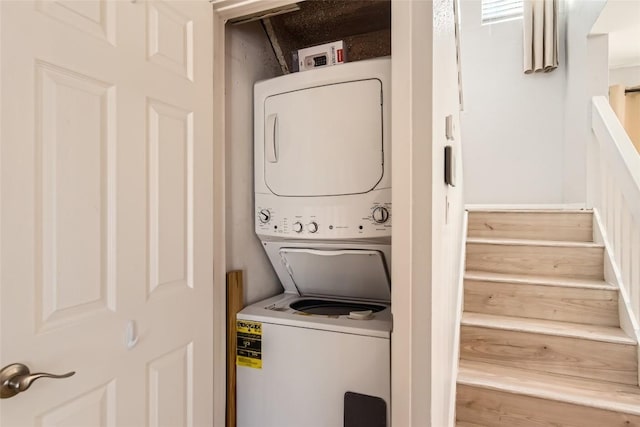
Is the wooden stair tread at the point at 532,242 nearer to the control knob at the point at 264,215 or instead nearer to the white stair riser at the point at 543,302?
the white stair riser at the point at 543,302

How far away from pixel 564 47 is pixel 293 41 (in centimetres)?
322

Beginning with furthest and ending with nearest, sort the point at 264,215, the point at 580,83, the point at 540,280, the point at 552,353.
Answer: the point at 580,83 < the point at 540,280 < the point at 552,353 < the point at 264,215

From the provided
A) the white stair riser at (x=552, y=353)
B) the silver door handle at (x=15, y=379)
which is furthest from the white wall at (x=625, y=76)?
the silver door handle at (x=15, y=379)

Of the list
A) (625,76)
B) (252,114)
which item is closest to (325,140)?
(252,114)

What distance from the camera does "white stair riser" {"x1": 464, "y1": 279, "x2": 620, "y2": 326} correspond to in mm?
2199

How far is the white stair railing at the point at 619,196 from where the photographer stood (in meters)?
2.02

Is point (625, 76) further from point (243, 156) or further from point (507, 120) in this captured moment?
point (243, 156)

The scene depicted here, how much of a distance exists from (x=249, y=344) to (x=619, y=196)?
2338mm

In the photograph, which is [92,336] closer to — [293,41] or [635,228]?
[293,41]

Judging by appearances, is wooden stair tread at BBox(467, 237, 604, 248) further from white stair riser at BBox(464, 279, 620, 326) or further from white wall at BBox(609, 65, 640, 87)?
white wall at BBox(609, 65, 640, 87)

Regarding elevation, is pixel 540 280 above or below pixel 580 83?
below

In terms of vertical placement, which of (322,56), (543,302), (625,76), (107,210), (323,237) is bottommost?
(543,302)

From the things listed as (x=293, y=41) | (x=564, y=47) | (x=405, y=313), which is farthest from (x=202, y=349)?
(x=564, y=47)

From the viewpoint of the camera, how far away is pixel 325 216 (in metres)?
1.55
